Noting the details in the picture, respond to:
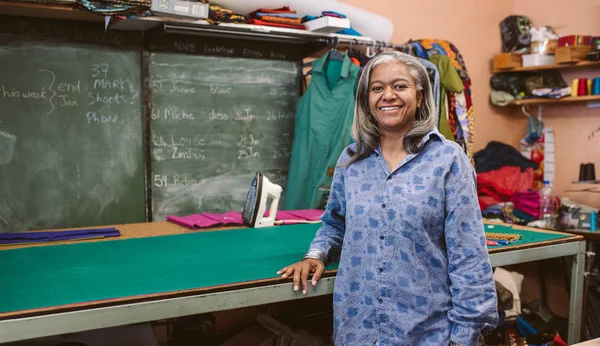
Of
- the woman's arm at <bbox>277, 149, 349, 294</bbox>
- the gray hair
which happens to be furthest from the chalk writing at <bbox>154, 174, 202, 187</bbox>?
the gray hair

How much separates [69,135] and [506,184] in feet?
11.5

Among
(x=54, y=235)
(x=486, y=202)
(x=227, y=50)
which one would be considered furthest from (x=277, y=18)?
(x=486, y=202)

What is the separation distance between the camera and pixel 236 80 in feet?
13.5

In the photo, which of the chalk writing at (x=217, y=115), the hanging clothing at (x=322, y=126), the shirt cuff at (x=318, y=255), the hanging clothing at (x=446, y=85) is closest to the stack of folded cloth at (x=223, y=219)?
the hanging clothing at (x=322, y=126)

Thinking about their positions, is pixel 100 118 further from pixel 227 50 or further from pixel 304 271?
pixel 304 271

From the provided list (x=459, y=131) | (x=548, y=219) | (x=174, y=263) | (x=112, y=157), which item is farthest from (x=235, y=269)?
(x=548, y=219)

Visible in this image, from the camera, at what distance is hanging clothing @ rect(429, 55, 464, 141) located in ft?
14.1

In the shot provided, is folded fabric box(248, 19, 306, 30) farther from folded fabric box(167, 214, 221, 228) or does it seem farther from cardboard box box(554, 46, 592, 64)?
cardboard box box(554, 46, 592, 64)

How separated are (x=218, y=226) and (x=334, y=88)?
5.08 feet

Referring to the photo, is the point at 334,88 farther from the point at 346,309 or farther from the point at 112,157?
the point at 346,309

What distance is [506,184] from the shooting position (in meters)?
4.78

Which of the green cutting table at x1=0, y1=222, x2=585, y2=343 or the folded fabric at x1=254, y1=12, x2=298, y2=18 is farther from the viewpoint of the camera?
the folded fabric at x1=254, y1=12, x2=298, y2=18

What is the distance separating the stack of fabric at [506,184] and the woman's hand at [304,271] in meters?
3.06

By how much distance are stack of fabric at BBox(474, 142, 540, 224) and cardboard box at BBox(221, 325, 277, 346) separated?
2584mm
